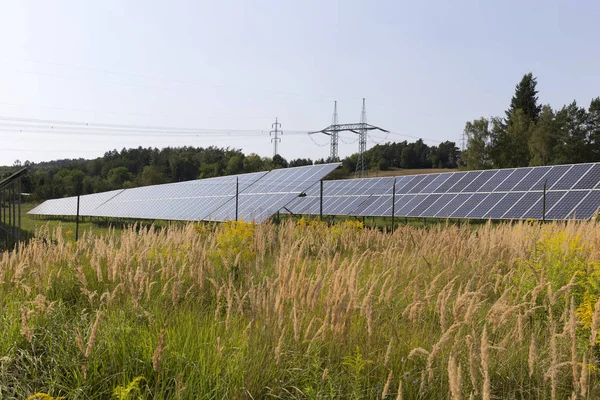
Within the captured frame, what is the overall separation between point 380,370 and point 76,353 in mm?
1646

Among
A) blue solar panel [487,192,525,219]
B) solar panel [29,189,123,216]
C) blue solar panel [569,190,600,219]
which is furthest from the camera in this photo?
solar panel [29,189,123,216]

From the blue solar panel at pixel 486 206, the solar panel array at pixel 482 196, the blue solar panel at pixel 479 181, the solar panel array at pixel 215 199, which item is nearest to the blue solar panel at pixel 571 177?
the solar panel array at pixel 482 196

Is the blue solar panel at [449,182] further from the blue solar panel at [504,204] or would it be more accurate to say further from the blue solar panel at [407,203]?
the blue solar panel at [504,204]

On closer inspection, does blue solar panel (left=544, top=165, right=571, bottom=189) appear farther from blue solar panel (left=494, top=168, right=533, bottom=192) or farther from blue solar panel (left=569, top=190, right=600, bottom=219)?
blue solar panel (left=569, top=190, right=600, bottom=219)

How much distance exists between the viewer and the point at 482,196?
17.5 metres

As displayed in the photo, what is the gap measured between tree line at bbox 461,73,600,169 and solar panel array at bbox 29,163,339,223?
1139 inches

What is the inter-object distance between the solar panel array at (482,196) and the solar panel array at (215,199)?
6.65 feet

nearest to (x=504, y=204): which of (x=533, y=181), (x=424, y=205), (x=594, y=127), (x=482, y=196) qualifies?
(x=482, y=196)

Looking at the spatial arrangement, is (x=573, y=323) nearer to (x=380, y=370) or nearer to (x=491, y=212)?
(x=380, y=370)

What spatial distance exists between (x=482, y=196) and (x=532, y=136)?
29.6m

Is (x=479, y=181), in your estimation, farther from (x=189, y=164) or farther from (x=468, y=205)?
(x=189, y=164)

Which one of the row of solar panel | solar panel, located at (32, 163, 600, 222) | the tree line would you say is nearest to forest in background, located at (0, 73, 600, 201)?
the tree line

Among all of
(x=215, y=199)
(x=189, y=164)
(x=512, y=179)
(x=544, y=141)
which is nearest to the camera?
(x=512, y=179)

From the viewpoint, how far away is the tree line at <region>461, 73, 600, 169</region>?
42344 millimetres
